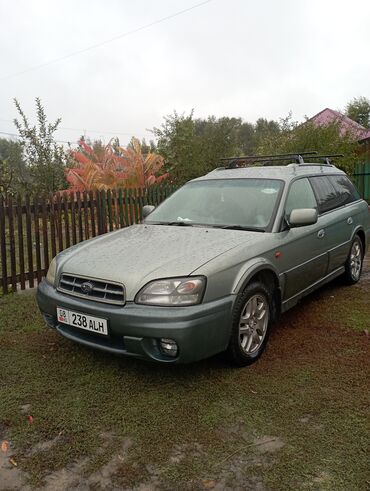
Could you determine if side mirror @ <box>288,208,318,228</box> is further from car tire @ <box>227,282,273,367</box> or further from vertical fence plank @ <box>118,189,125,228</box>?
vertical fence plank @ <box>118,189,125,228</box>

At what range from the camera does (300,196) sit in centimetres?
448

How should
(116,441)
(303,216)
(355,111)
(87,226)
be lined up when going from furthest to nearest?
(355,111) < (87,226) < (303,216) < (116,441)

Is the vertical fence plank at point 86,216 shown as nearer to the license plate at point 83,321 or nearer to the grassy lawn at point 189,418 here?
the grassy lawn at point 189,418

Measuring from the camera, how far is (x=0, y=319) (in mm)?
4707

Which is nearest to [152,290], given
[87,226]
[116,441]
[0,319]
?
[116,441]

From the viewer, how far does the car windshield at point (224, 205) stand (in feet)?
13.1

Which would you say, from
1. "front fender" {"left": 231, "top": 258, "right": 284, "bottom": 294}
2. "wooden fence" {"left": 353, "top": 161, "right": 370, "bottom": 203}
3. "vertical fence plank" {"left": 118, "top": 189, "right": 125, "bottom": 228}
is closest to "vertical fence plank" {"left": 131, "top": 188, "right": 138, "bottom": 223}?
"vertical fence plank" {"left": 118, "top": 189, "right": 125, "bottom": 228}

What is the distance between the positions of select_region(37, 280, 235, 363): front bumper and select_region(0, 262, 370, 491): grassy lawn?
31 cm

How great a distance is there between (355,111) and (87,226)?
121 feet

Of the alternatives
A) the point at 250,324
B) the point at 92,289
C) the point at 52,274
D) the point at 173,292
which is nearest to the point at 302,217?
→ the point at 250,324

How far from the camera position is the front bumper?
2.90 m

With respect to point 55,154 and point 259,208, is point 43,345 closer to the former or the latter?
point 259,208

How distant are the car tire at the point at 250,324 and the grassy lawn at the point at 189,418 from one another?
127mm

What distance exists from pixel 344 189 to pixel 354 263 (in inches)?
39.6
